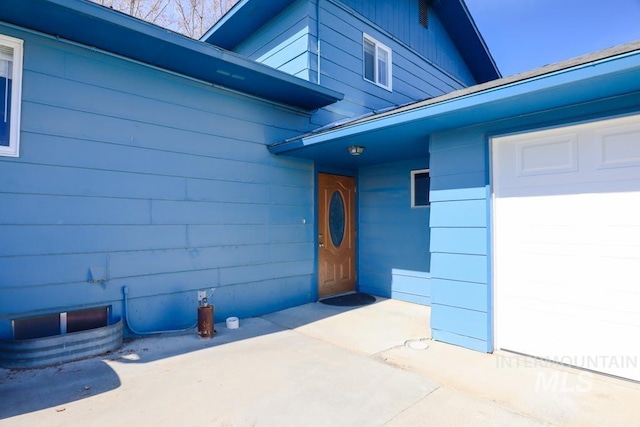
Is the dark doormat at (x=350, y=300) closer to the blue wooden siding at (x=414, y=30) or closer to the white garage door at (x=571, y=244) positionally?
the white garage door at (x=571, y=244)

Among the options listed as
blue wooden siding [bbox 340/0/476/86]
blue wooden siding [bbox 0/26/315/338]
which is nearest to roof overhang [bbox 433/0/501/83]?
blue wooden siding [bbox 340/0/476/86]

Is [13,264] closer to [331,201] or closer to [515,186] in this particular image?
[331,201]

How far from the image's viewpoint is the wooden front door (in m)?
5.54

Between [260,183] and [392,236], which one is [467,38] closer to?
[392,236]

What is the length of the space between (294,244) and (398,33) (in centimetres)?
497

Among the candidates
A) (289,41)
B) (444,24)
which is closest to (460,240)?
(289,41)

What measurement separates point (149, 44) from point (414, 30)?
19.5 feet

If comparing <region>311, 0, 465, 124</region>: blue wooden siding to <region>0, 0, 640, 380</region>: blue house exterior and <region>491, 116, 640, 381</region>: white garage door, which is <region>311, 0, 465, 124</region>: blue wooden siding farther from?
<region>491, 116, 640, 381</region>: white garage door

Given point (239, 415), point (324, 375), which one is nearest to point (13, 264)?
point (239, 415)

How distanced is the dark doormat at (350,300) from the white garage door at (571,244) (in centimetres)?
228

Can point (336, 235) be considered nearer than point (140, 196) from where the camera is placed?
No

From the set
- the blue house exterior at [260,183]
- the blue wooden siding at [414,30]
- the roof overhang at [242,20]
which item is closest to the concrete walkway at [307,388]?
the blue house exterior at [260,183]

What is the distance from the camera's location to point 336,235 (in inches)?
227

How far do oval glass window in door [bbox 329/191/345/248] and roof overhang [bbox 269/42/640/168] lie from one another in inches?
60.8
